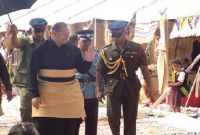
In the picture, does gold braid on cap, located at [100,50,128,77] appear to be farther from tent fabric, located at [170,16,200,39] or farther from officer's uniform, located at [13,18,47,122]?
tent fabric, located at [170,16,200,39]

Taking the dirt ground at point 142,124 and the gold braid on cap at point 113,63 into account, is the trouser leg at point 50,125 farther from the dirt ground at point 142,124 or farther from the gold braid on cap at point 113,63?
the dirt ground at point 142,124

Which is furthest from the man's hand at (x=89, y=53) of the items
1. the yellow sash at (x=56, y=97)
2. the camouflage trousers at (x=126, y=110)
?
the camouflage trousers at (x=126, y=110)

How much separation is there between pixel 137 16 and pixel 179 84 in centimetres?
236

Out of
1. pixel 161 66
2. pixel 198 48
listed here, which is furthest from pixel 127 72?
pixel 198 48

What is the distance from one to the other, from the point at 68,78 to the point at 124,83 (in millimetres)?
1568

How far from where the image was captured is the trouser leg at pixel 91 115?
7805 mm

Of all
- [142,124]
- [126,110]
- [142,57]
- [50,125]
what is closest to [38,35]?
[50,125]

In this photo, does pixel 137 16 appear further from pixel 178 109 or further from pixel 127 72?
pixel 127 72

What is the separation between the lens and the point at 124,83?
770 centimetres

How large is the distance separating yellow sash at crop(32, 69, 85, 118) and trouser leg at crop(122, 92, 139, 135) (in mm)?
1531

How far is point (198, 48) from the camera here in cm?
1567

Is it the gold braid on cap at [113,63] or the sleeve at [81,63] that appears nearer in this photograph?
the sleeve at [81,63]

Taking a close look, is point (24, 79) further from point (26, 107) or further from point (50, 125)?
point (50, 125)

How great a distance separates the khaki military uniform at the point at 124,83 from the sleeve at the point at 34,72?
5.61 ft
